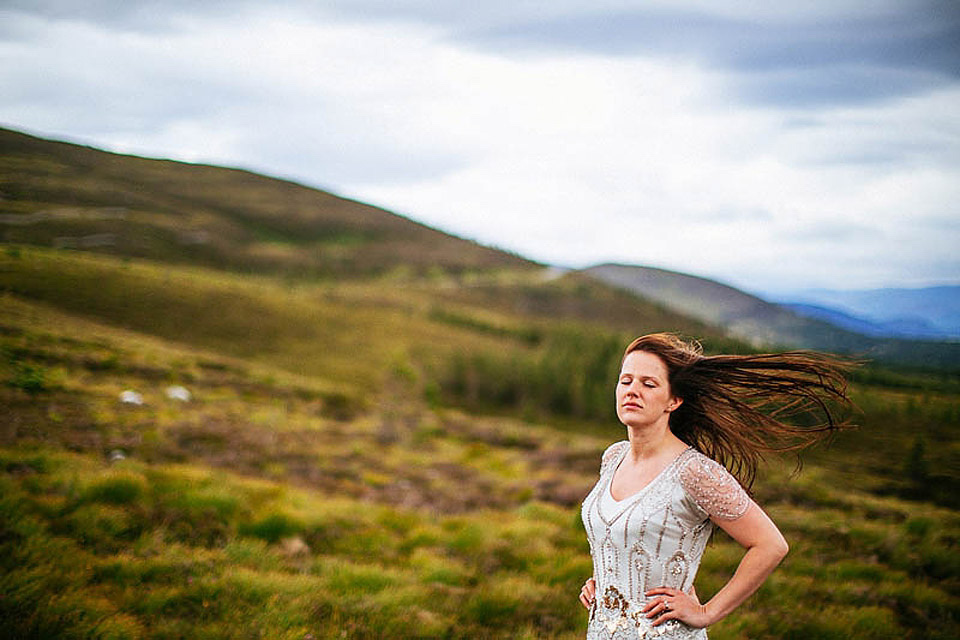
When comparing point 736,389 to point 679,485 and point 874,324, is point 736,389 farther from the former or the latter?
point 874,324

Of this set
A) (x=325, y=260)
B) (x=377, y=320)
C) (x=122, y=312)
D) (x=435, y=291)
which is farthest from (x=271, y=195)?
(x=122, y=312)

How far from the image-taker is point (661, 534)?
8.59ft

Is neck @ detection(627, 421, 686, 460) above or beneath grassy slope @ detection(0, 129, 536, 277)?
beneath

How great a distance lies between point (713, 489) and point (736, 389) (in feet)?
2.78

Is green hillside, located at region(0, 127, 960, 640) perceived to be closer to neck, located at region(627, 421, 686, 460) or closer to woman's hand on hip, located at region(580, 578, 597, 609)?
neck, located at region(627, 421, 686, 460)

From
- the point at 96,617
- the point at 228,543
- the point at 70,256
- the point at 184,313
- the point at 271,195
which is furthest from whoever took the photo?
the point at 271,195

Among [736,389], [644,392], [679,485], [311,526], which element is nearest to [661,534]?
[679,485]

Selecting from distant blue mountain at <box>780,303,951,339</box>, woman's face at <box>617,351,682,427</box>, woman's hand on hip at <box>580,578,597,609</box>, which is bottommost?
woman's hand on hip at <box>580,578,597,609</box>

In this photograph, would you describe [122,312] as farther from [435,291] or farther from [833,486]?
[435,291]

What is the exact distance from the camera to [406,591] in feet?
17.1

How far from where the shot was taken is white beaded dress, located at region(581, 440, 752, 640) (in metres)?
2.53

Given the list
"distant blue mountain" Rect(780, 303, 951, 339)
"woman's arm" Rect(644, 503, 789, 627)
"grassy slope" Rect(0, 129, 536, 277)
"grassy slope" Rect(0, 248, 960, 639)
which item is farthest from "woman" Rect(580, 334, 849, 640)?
"grassy slope" Rect(0, 129, 536, 277)

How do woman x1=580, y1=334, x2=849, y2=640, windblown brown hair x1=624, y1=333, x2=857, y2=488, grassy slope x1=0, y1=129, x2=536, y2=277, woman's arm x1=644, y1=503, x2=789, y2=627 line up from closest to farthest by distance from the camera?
1. woman's arm x1=644, y1=503, x2=789, y2=627
2. woman x1=580, y1=334, x2=849, y2=640
3. windblown brown hair x1=624, y1=333, x2=857, y2=488
4. grassy slope x1=0, y1=129, x2=536, y2=277

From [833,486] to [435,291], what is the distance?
11305 centimetres
